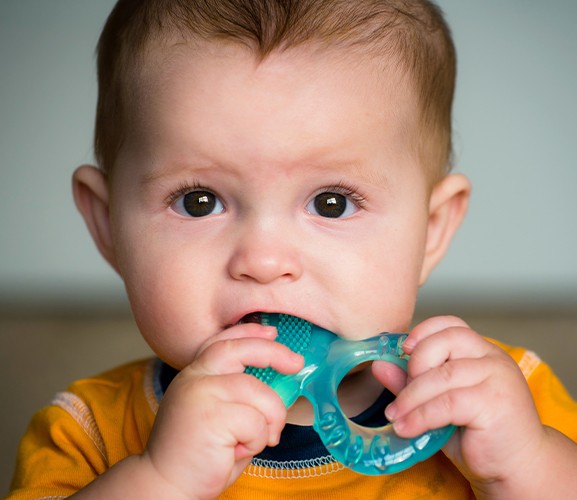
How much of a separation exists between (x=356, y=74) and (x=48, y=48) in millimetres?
1779

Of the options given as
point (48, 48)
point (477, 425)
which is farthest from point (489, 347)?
point (48, 48)

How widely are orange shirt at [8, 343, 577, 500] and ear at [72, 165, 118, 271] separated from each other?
7.0 inches

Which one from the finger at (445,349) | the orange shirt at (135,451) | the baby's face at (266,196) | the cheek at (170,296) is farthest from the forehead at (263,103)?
the orange shirt at (135,451)

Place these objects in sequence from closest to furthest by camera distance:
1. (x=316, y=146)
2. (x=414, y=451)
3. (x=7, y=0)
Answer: (x=414, y=451), (x=316, y=146), (x=7, y=0)

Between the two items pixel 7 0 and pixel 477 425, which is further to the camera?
pixel 7 0

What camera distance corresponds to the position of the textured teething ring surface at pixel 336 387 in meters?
0.82

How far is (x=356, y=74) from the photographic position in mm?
960

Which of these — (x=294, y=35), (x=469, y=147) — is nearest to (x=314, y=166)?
(x=294, y=35)

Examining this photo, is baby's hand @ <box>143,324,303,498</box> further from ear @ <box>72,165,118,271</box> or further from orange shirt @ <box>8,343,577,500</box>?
ear @ <box>72,165,118,271</box>

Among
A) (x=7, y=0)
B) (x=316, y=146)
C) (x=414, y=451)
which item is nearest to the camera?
(x=414, y=451)

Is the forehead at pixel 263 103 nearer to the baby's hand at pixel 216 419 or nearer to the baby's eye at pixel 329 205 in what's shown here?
the baby's eye at pixel 329 205

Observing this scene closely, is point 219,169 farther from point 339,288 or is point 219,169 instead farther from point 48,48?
point 48,48

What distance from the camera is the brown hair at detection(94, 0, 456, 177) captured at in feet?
3.10

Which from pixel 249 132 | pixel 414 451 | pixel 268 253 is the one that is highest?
pixel 249 132
